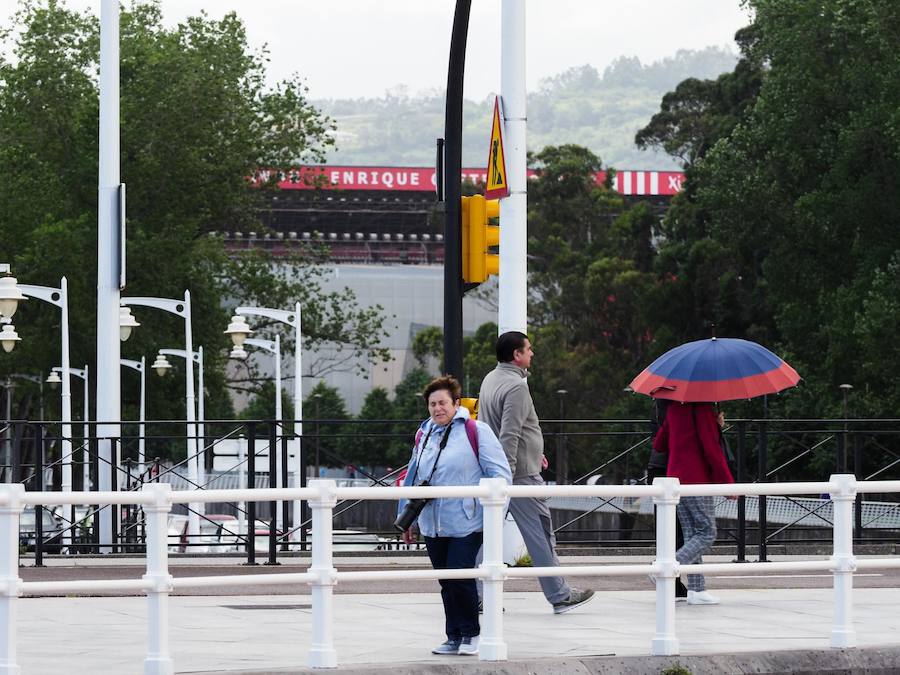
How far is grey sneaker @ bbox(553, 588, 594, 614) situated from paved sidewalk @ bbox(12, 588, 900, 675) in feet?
0.32

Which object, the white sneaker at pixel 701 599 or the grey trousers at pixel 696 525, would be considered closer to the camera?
the grey trousers at pixel 696 525

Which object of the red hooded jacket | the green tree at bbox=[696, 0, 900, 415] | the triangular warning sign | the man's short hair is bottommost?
the red hooded jacket

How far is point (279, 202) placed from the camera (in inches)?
4998

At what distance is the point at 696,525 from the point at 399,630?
251 centimetres

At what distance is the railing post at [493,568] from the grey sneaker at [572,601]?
2.45 m

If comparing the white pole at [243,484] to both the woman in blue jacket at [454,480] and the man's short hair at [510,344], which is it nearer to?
the man's short hair at [510,344]

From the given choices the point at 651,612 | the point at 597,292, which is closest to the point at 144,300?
the point at 651,612

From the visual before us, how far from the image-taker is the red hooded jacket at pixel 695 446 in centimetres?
1252

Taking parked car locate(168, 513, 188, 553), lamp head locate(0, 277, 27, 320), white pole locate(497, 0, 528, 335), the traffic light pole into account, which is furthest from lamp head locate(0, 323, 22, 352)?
the traffic light pole

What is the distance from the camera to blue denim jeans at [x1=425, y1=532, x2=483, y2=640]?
977 centimetres

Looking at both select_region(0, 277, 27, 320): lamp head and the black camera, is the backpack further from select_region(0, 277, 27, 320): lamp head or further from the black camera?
select_region(0, 277, 27, 320): lamp head

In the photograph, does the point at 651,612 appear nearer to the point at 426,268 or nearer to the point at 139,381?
the point at 139,381

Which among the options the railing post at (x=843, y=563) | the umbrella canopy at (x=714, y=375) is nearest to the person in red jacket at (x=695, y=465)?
the umbrella canopy at (x=714, y=375)

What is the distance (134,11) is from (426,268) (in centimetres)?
5581
